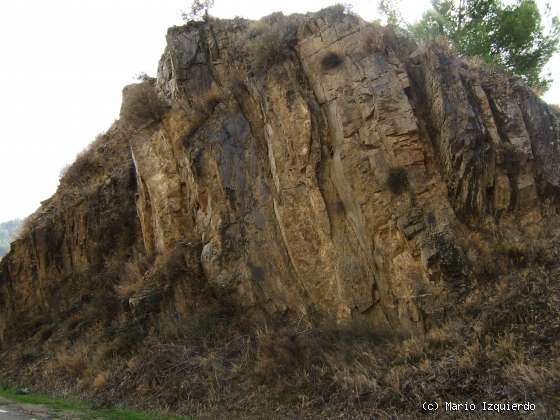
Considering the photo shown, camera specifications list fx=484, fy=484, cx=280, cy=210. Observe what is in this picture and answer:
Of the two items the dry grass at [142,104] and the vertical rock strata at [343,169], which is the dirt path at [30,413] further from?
the dry grass at [142,104]

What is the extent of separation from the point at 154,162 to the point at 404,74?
8.35 m

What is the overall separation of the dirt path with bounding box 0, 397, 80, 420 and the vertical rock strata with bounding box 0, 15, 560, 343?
13.0ft

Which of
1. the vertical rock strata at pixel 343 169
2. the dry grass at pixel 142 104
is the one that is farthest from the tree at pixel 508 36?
the dry grass at pixel 142 104

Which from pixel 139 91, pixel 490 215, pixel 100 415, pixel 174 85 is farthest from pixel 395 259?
pixel 139 91

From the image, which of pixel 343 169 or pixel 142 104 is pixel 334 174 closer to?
pixel 343 169

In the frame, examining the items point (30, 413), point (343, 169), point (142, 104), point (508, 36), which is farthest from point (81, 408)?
point (508, 36)

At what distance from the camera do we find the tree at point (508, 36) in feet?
61.9

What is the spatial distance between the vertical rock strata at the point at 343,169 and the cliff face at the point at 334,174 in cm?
4

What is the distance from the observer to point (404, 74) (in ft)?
38.1

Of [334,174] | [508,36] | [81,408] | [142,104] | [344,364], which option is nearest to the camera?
[344,364]

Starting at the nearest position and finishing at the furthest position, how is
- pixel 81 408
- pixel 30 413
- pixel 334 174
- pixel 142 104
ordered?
1. pixel 30 413
2. pixel 81 408
3. pixel 334 174
4. pixel 142 104

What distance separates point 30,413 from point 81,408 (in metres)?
0.99

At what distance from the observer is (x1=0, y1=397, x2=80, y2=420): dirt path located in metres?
9.48

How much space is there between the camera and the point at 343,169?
11242 mm
